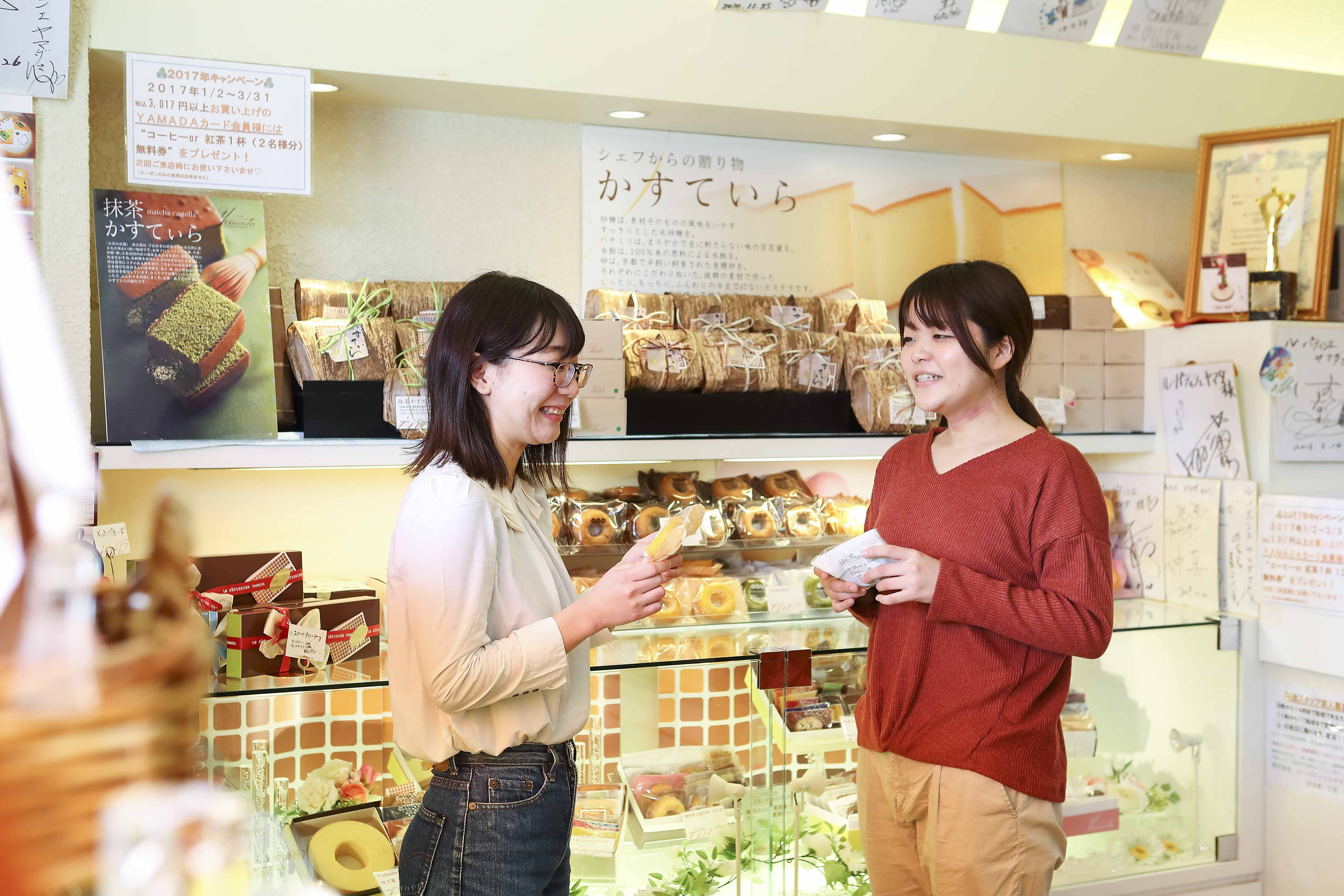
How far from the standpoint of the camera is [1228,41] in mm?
3475

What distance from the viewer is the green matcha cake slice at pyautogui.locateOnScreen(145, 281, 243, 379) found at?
233cm

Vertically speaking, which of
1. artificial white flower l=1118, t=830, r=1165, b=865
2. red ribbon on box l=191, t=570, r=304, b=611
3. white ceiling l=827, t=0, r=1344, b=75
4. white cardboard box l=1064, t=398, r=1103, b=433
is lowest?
artificial white flower l=1118, t=830, r=1165, b=865

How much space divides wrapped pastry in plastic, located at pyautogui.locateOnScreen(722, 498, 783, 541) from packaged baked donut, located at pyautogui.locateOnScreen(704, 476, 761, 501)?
0.04 metres

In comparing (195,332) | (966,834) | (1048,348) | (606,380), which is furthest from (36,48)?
(1048,348)

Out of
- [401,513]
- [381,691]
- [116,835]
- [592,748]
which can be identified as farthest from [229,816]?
[592,748]

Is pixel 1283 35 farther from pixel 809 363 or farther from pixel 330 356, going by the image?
pixel 330 356

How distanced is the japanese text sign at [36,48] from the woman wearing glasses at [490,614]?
4.53 ft

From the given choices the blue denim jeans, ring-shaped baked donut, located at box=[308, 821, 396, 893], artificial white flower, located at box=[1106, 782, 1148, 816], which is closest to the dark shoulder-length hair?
the blue denim jeans

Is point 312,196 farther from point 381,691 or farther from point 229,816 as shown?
point 229,816

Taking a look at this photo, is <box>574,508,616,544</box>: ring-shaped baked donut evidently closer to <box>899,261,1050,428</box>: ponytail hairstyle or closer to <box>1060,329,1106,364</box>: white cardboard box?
<box>899,261,1050,428</box>: ponytail hairstyle

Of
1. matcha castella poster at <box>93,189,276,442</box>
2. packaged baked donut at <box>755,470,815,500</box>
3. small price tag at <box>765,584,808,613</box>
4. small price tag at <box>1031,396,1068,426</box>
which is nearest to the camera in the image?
matcha castella poster at <box>93,189,276,442</box>

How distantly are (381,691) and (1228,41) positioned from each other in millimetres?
3393

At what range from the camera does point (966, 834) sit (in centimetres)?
165

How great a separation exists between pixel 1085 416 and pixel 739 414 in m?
1.20
